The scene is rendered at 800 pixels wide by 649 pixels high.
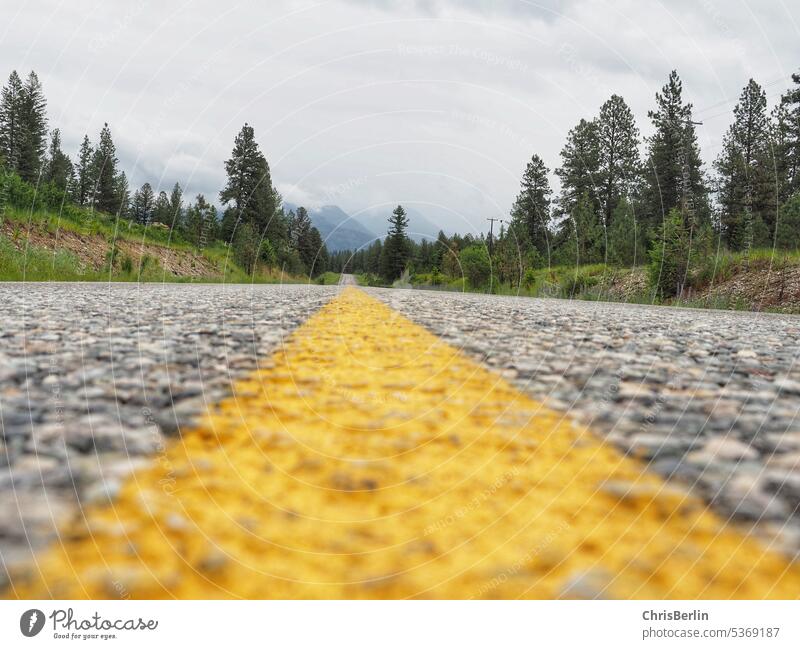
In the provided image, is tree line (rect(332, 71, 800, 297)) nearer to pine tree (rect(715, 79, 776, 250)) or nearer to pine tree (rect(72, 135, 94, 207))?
pine tree (rect(715, 79, 776, 250))

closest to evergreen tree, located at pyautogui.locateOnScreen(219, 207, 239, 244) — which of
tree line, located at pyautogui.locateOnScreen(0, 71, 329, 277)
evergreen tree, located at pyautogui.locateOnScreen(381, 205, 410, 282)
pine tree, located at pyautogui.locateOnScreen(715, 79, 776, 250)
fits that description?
tree line, located at pyautogui.locateOnScreen(0, 71, 329, 277)

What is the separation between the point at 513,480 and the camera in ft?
6.27

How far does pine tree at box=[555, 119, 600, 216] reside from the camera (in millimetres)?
52969

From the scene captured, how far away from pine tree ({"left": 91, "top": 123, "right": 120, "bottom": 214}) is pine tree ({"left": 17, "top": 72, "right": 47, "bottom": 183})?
8481mm

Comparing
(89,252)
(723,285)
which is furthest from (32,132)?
(723,285)

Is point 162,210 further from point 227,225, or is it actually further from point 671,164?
point 671,164

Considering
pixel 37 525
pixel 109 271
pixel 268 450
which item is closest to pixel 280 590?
pixel 37 525

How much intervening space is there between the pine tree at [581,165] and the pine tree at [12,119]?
60396 mm

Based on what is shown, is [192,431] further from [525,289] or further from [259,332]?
[525,289]

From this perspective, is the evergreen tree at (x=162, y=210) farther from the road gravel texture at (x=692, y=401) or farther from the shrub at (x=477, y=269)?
the road gravel texture at (x=692, y=401)

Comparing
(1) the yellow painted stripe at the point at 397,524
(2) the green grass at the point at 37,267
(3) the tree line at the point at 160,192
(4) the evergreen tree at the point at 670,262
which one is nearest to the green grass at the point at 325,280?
(3) the tree line at the point at 160,192

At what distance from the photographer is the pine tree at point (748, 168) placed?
1880 inches

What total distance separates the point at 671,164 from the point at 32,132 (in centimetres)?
7199

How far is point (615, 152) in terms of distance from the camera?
52.2 m
